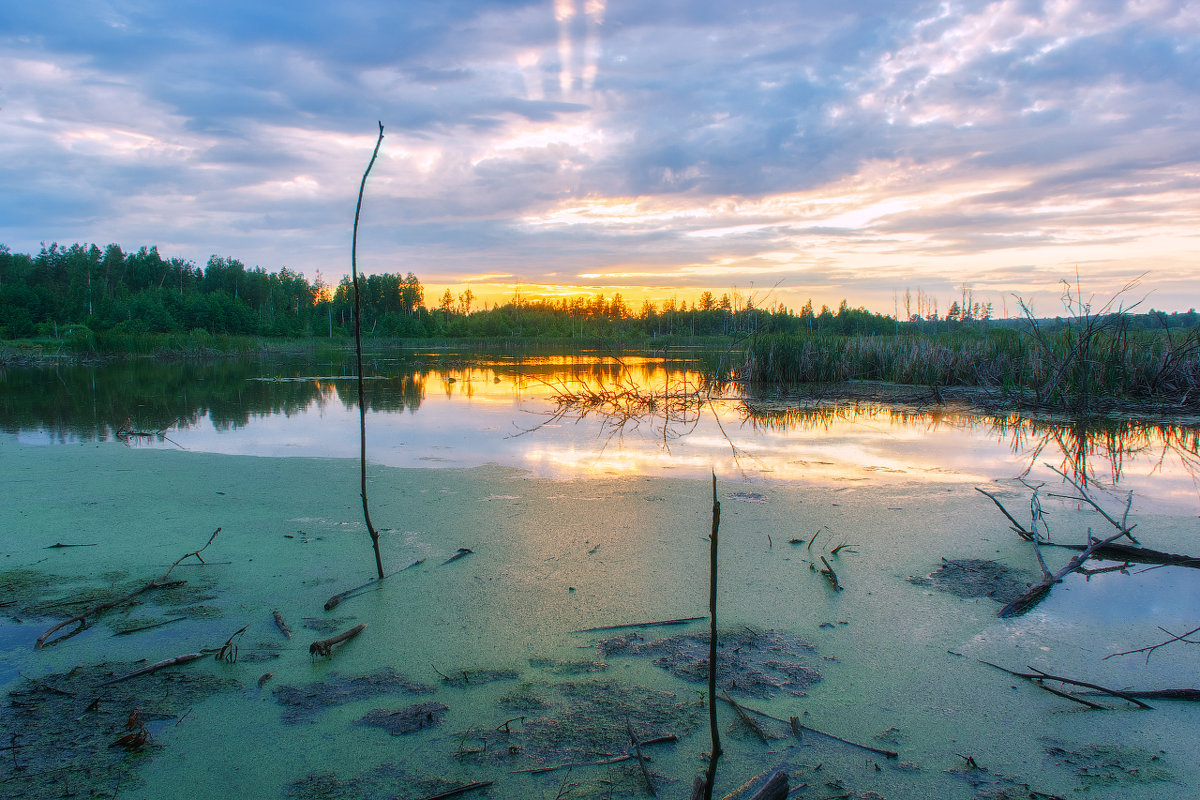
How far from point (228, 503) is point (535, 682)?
2.79 meters

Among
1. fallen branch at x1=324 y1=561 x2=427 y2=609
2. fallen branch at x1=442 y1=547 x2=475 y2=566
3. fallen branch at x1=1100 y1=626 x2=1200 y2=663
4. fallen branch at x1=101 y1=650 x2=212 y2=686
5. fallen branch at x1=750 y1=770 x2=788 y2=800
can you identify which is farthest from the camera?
fallen branch at x1=442 y1=547 x2=475 y2=566

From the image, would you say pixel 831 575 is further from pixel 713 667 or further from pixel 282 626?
pixel 282 626

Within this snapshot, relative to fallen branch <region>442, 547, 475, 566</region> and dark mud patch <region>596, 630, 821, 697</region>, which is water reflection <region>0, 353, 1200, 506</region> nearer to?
fallen branch <region>442, 547, 475, 566</region>

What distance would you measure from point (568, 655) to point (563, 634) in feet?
0.48

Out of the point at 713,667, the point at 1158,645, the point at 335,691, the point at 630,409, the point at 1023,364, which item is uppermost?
the point at 1023,364

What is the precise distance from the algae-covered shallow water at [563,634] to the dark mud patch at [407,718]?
Result: 0.04ft

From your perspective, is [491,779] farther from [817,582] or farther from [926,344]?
[926,344]

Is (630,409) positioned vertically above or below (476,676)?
above

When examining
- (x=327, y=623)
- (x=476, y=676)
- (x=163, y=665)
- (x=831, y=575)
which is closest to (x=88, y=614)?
(x=163, y=665)

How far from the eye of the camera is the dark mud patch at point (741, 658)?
188cm

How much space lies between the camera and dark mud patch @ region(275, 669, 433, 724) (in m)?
1.73

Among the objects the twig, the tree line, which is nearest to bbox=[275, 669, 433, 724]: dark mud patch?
the twig

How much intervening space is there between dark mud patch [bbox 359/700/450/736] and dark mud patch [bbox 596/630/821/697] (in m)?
0.57

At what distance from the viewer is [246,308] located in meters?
48.2
